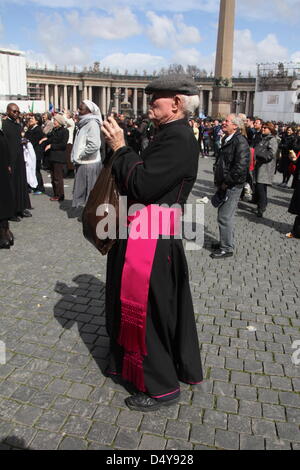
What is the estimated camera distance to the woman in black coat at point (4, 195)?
6.20 meters

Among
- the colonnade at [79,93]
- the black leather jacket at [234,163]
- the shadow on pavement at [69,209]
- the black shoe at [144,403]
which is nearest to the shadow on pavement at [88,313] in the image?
the black shoe at [144,403]

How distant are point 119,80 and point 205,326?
90.8 metres

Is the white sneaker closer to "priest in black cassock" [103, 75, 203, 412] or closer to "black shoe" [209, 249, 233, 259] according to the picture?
"black shoe" [209, 249, 233, 259]

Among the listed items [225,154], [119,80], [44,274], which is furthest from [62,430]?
[119,80]

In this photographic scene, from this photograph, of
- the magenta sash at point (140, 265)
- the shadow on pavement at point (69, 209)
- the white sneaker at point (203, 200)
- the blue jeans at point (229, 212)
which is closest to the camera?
the magenta sash at point (140, 265)

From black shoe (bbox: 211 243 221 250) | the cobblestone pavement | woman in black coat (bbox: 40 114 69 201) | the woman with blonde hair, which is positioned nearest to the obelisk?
the woman with blonde hair

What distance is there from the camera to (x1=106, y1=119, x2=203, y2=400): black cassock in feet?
8.23

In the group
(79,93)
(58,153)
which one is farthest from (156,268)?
(79,93)

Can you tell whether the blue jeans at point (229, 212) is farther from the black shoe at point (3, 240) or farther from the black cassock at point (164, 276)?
the black cassock at point (164, 276)

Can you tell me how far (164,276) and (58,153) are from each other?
23.9 feet

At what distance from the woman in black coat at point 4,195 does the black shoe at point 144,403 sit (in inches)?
158

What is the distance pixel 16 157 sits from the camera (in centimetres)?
783

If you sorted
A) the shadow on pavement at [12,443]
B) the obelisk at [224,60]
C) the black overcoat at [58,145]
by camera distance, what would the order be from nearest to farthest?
the shadow on pavement at [12,443]
the black overcoat at [58,145]
the obelisk at [224,60]

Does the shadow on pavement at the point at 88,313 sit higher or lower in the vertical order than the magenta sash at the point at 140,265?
lower
